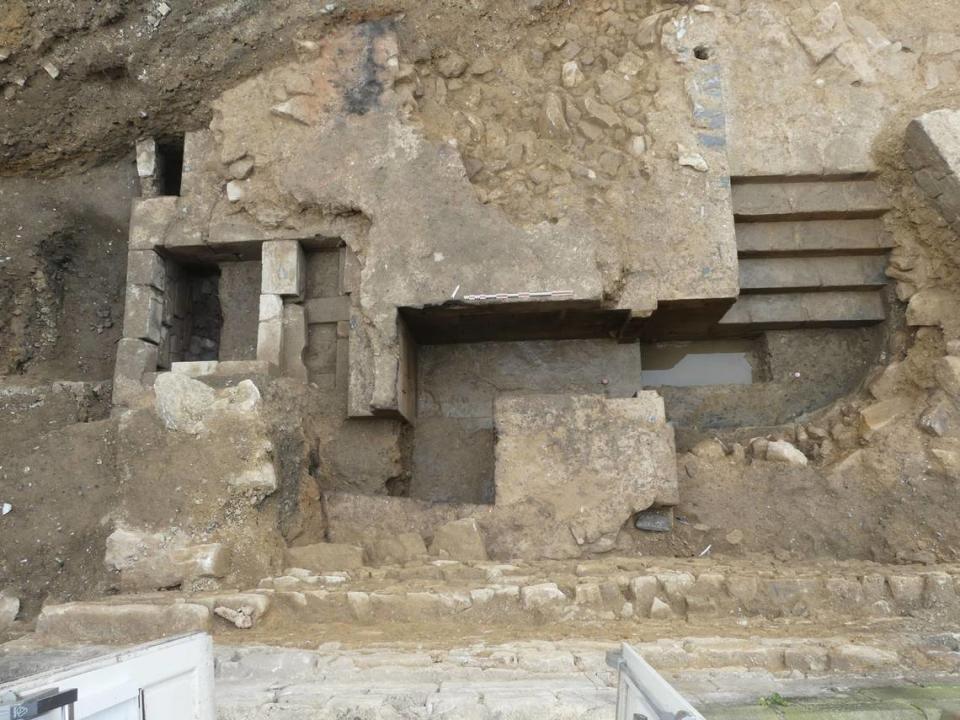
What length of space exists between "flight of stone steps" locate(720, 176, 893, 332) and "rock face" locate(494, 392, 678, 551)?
1.53 metres

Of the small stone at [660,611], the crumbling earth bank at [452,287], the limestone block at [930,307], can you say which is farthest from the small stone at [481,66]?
the small stone at [660,611]

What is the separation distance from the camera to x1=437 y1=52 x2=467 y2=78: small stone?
188 inches

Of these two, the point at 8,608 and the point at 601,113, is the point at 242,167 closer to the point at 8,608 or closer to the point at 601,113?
the point at 601,113

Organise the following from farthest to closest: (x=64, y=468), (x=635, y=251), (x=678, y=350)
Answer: (x=678, y=350) < (x=635, y=251) < (x=64, y=468)

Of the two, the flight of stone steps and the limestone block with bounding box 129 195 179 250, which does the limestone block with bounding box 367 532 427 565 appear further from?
the flight of stone steps

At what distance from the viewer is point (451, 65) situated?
187 inches

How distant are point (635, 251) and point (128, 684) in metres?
3.59

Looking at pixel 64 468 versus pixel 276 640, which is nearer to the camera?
pixel 276 640

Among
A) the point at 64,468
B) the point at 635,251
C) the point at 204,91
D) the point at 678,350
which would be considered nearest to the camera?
the point at 64,468

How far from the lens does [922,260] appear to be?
445 cm

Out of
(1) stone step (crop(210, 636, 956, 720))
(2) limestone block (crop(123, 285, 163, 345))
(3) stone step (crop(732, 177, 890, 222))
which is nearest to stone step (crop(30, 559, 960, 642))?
(1) stone step (crop(210, 636, 956, 720))

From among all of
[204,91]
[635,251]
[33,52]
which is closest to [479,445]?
[635,251]

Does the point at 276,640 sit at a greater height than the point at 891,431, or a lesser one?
lesser

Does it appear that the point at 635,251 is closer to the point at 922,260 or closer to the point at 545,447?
the point at 545,447
